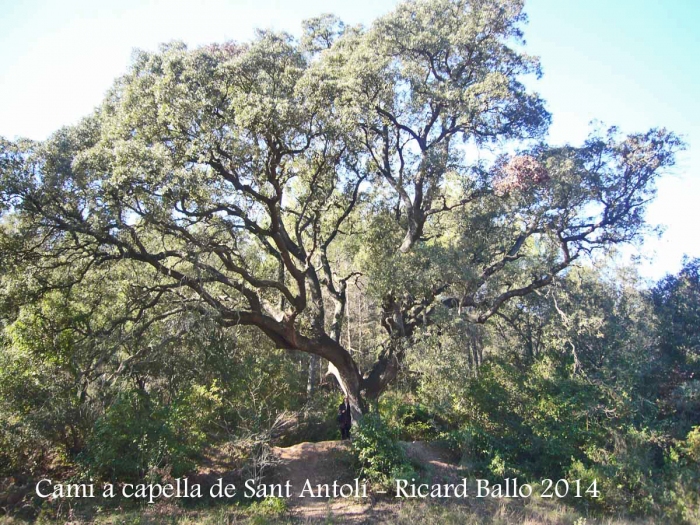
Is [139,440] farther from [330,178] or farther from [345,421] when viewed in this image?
[330,178]

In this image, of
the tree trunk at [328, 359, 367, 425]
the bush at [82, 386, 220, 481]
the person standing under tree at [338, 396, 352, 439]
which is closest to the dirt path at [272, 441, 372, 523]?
the person standing under tree at [338, 396, 352, 439]

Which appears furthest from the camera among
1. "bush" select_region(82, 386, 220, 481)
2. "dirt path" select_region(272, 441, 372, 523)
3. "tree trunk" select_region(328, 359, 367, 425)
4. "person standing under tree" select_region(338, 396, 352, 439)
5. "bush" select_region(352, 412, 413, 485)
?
"person standing under tree" select_region(338, 396, 352, 439)

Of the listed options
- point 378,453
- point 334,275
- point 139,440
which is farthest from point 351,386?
point 139,440

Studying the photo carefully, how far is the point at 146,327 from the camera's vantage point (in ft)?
31.0

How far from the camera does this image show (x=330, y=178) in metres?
11.1

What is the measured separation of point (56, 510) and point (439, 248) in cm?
866

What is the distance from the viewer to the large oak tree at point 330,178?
820cm

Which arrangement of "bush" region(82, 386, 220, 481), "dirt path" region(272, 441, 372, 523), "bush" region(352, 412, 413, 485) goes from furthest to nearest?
"bush" region(352, 412, 413, 485) → "dirt path" region(272, 441, 372, 523) → "bush" region(82, 386, 220, 481)

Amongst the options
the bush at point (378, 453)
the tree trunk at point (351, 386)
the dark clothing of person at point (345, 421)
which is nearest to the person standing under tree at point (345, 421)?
the dark clothing of person at point (345, 421)

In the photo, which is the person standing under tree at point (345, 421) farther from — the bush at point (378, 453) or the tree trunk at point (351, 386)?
the bush at point (378, 453)

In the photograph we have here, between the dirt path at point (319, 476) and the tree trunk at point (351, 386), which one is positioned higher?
the tree trunk at point (351, 386)

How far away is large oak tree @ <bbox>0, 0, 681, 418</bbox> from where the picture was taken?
8195 mm

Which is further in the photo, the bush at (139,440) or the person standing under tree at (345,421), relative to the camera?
the person standing under tree at (345,421)

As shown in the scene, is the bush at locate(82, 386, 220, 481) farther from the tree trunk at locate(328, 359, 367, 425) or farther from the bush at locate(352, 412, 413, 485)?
the tree trunk at locate(328, 359, 367, 425)
